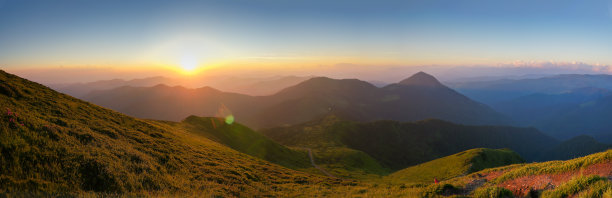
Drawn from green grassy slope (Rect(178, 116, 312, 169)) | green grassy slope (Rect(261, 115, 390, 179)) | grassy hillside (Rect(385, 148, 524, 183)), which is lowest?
green grassy slope (Rect(261, 115, 390, 179))

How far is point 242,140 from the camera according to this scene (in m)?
90.6

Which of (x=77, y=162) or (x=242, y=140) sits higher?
(x=77, y=162)

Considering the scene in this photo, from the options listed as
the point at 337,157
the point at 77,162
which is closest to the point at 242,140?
the point at 337,157

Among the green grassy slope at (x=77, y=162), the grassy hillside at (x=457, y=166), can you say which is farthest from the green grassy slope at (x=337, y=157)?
the green grassy slope at (x=77, y=162)

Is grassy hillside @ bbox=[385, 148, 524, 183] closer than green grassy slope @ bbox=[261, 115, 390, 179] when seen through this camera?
Yes

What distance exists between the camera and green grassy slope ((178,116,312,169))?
79.3m

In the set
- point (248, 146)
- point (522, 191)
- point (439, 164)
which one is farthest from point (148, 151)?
point (439, 164)

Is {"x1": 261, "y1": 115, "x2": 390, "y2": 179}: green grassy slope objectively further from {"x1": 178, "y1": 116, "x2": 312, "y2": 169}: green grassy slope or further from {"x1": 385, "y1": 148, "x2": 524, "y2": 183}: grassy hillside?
{"x1": 178, "y1": 116, "x2": 312, "y2": 169}: green grassy slope

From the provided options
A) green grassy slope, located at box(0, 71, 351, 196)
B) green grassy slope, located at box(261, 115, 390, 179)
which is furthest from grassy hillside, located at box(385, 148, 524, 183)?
green grassy slope, located at box(0, 71, 351, 196)

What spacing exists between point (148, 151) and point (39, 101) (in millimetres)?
14885

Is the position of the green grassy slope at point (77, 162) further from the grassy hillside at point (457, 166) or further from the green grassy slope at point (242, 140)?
the grassy hillside at point (457, 166)

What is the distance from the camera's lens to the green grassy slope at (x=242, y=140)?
260 ft

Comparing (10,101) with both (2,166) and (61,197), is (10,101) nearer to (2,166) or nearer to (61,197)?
(2,166)

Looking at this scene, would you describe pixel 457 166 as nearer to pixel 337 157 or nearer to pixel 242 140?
pixel 337 157
